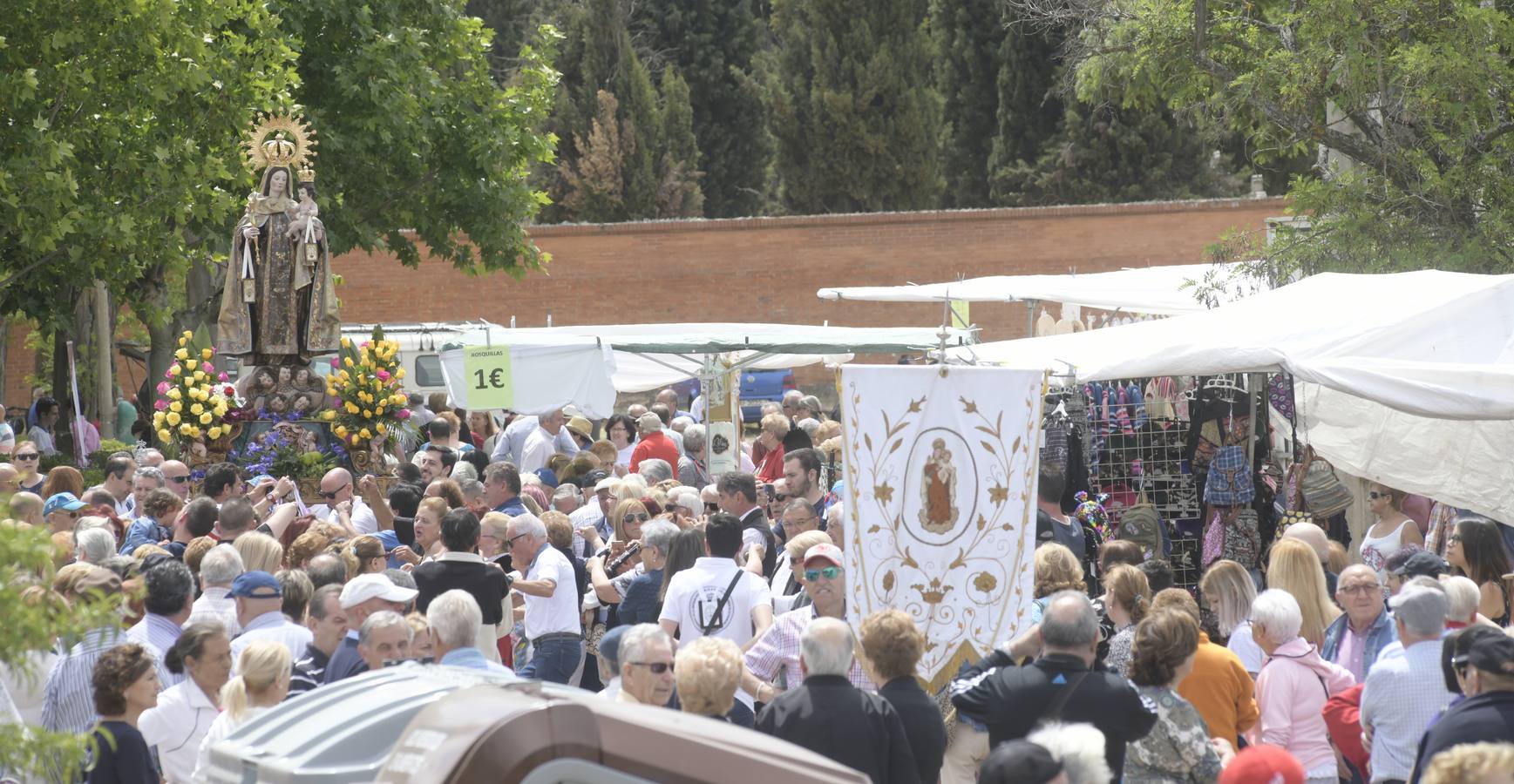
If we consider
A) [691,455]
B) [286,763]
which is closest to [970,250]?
[691,455]

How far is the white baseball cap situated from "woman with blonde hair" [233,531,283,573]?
3.46ft

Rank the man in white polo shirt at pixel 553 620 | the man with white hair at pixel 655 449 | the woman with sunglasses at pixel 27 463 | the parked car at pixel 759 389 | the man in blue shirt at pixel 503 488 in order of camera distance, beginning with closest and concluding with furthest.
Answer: the man in white polo shirt at pixel 553 620 < the man in blue shirt at pixel 503 488 < the woman with sunglasses at pixel 27 463 < the man with white hair at pixel 655 449 < the parked car at pixel 759 389

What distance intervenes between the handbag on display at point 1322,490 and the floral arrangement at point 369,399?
286 inches

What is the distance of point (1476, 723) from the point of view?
208 inches

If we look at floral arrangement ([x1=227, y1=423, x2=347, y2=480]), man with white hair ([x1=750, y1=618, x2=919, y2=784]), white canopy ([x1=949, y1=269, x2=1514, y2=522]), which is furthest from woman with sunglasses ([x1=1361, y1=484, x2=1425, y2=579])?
floral arrangement ([x1=227, y1=423, x2=347, y2=480])

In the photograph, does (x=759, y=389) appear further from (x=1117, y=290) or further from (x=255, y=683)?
(x=255, y=683)

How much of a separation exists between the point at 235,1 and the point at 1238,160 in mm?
26985

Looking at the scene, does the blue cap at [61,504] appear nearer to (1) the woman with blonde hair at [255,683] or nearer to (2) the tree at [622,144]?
(1) the woman with blonde hair at [255,683]

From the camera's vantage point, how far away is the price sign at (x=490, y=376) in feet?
46.5

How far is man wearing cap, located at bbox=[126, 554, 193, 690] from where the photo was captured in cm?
691

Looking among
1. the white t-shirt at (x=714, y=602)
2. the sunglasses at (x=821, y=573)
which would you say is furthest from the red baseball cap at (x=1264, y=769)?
the white t-shirt at (x=714, y=602)

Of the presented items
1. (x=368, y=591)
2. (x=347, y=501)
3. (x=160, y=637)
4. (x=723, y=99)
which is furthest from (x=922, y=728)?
(x=723, y=99)

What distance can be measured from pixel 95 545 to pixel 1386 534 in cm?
692

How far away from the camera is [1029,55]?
123ft
